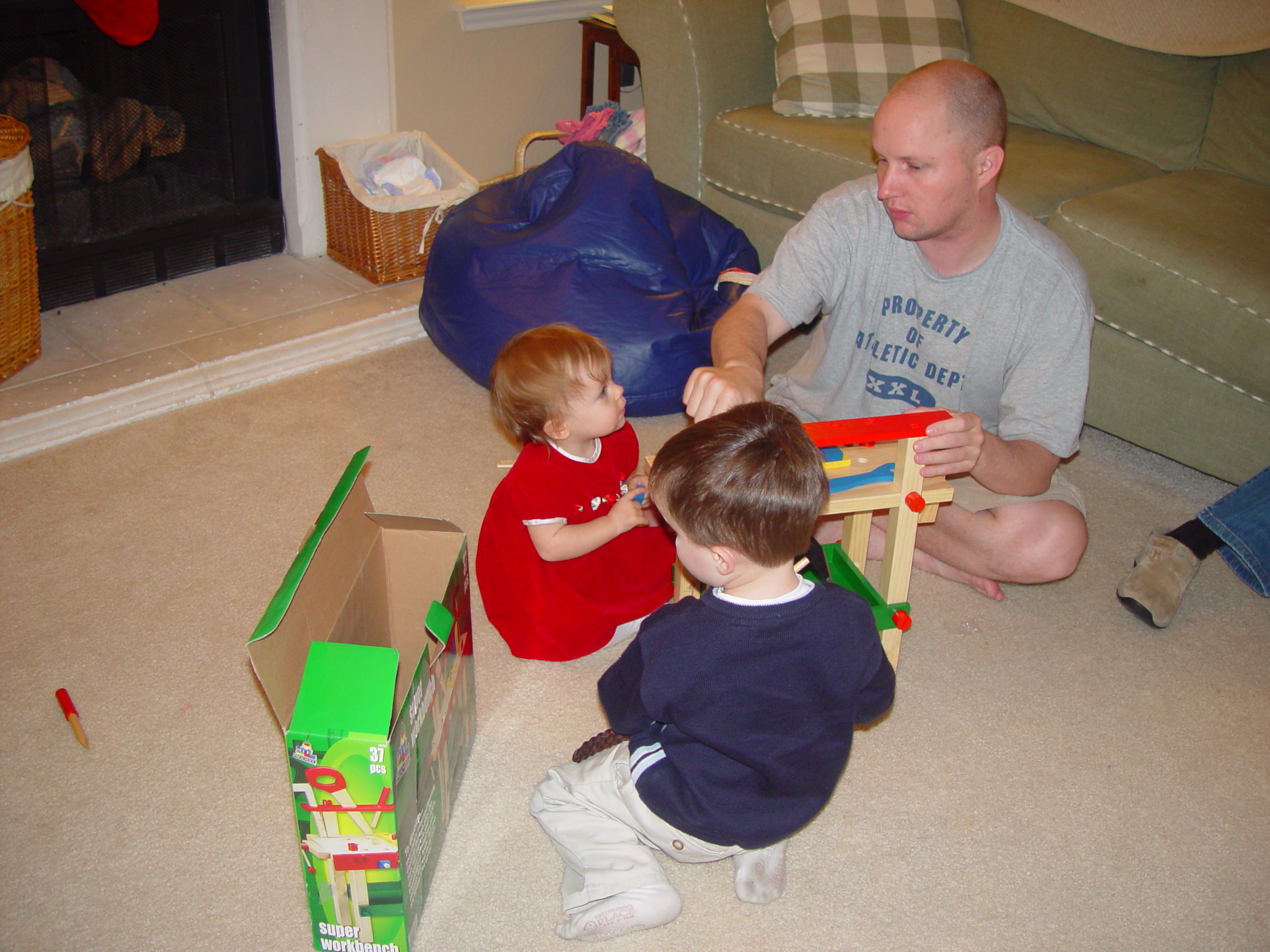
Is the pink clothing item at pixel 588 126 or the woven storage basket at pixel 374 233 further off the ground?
the pink clothing item at pixel 588 126

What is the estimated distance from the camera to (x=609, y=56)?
3285mm

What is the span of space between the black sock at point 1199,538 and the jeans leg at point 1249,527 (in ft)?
0.05

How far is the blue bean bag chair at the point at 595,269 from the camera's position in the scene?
84.9 inches

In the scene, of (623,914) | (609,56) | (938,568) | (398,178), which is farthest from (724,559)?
(609,56)

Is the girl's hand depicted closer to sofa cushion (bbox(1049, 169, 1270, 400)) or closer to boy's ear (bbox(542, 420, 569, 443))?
boy's ear (bbox(542, 420, 569, 443))

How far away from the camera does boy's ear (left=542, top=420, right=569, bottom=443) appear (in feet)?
4.80

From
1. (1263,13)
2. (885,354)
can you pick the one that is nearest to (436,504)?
(885,354)

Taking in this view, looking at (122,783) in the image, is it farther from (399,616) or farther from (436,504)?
(436,504)

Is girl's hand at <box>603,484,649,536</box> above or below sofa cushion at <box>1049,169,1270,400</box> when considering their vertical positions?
below

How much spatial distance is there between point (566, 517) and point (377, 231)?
147 centimetres

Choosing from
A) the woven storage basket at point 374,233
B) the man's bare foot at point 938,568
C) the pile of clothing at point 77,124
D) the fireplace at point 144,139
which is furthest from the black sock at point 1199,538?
the pile of clothing at point 77,124

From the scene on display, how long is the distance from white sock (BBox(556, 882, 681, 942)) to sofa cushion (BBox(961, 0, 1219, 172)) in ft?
6.88

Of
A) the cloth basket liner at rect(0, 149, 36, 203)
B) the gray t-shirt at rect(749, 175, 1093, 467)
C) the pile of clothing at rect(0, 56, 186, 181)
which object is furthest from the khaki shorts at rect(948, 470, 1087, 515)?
the pile of clothing at rect(0, 56, 186, 181)

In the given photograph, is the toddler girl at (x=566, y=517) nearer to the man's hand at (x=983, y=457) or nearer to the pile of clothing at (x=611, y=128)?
the man's hand at (x=983, y=457)
